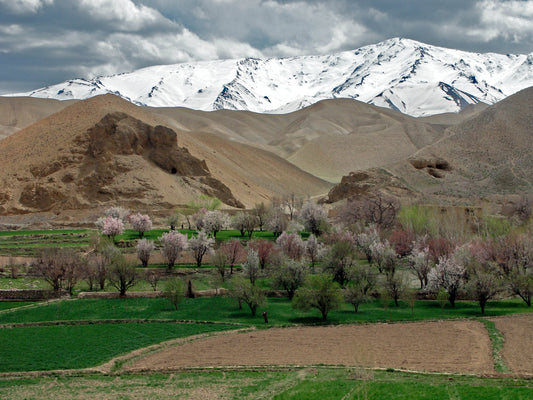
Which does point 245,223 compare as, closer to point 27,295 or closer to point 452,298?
point 27,295

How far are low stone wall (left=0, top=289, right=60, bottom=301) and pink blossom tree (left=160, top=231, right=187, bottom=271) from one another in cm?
978

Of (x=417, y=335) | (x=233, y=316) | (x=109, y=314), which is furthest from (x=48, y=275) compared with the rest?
(x=417, y=335)

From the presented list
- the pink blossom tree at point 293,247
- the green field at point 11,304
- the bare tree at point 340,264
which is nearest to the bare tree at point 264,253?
the pink blossom tree at point 293,247

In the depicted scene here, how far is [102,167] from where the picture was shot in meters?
74.9

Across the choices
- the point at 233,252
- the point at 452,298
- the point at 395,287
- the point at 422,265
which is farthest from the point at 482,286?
the point at 233,252

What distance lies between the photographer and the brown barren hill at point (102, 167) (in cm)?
7162

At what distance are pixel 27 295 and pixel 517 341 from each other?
27.0 m

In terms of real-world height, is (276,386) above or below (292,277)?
below

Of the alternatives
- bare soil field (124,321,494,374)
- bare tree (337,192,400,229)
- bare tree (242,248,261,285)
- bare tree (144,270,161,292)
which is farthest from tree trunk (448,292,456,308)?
bare tree (337,192,400,229)

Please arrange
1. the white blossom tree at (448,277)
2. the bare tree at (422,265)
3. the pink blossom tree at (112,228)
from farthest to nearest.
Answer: the pink blossom tree at (112,228) → the bare tree at (422,265) → the white blossom tree at (448,277)

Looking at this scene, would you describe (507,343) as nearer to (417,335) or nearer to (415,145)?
(417,335)

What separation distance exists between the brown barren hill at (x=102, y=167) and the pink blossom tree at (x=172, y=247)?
26445 mm

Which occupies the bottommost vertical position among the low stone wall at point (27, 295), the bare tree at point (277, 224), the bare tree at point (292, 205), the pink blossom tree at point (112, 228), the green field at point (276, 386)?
the green field at point (276, 386)

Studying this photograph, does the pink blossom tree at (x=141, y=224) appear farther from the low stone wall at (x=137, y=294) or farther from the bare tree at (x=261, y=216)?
the low stone wall at (x=137, y=294)
